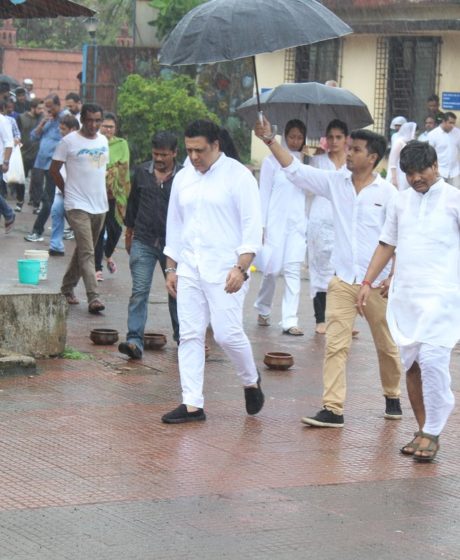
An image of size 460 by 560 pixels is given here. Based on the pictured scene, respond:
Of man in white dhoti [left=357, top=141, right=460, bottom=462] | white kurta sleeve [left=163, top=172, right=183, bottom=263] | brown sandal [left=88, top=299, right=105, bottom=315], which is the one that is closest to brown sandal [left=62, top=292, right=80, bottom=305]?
brown sandal [left=88, top=299, right=105, bottom=315]

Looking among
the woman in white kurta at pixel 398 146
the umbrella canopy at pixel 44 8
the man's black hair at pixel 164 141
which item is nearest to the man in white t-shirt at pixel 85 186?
the umbrella canopy at pixel 44 8

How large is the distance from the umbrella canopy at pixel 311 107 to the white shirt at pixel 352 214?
389cm

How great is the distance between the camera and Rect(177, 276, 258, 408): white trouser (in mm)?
8148

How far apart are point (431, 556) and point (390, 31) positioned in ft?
71.1

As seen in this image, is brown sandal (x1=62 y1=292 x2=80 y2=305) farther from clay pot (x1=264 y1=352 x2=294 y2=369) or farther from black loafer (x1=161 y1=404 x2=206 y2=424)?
black loafer (x1=161 y1=404 x2=206 y2=424)

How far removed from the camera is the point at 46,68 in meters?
39.4

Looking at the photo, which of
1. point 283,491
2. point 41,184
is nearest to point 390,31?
point 41,184

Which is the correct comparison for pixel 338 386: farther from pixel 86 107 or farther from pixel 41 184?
pixel 41 184

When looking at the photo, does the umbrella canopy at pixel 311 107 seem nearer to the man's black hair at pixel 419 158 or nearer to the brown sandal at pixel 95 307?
the brown sandal at pixel 95 307

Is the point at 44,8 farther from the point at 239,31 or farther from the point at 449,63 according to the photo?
the point at 449,63

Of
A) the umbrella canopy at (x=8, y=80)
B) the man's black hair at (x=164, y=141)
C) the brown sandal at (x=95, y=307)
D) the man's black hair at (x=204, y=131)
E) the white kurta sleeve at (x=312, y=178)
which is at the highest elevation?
A: the umbrella canopy at (x=8, y=80)

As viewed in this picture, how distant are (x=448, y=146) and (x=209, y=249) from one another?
14263 millimetres

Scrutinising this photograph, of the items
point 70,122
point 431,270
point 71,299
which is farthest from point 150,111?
point 431,270

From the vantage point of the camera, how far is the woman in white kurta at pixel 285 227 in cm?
1209
